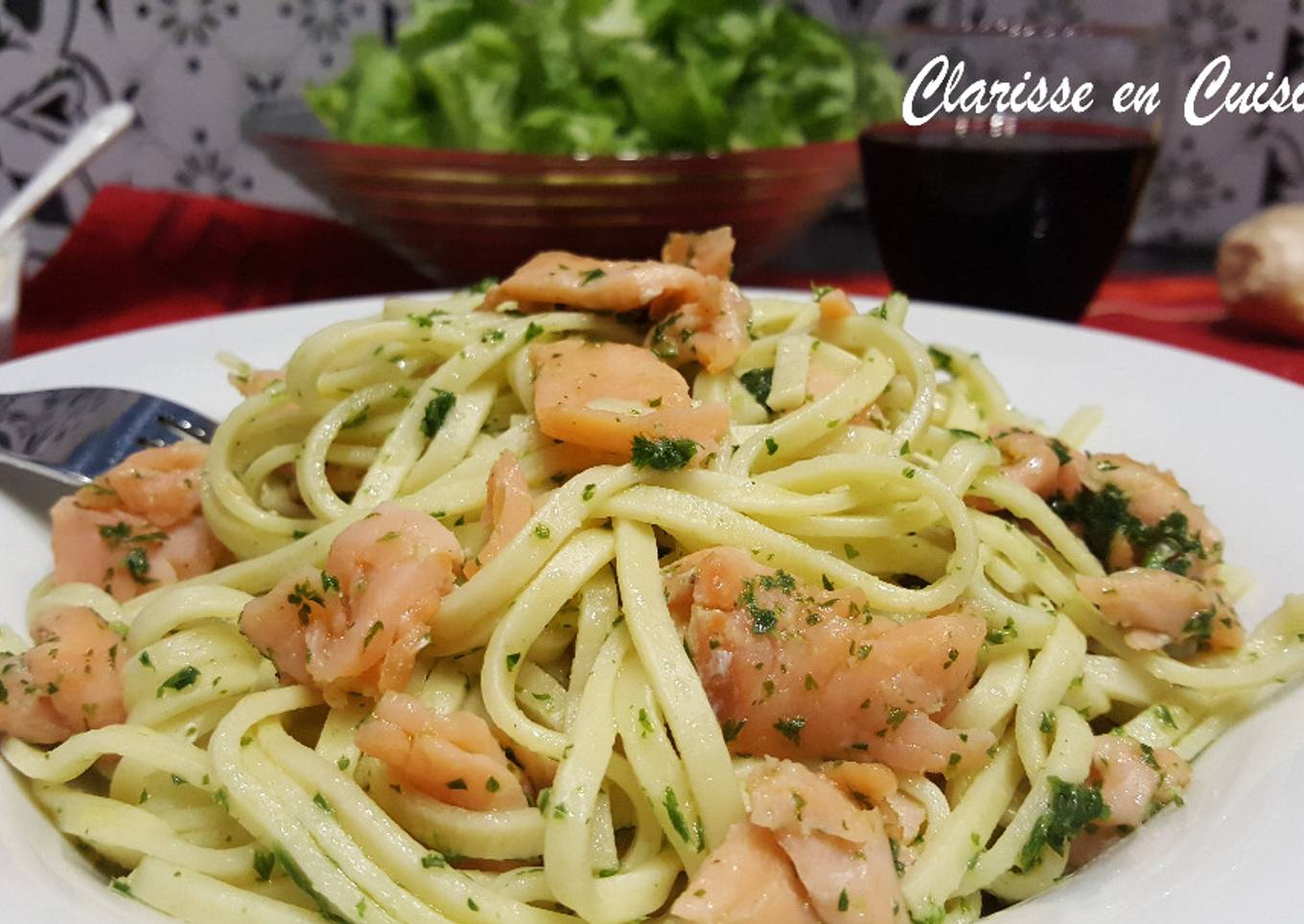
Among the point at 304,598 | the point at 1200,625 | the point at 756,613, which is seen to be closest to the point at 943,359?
the point at 1200,625

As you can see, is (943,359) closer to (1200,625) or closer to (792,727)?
(1200,625)

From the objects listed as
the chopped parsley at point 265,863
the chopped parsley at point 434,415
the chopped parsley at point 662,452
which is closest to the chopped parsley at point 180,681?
the chopped parsley at point 265,863

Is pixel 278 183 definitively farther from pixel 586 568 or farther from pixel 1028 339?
pixel 586 568

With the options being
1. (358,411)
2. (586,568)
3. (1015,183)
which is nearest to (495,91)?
(1015,183)

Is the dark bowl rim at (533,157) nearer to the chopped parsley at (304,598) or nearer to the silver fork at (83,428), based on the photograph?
the silver fork at (83,428)

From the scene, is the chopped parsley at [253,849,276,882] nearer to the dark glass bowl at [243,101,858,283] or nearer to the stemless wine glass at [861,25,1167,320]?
the dark glass bowl at [243,101,858,283]

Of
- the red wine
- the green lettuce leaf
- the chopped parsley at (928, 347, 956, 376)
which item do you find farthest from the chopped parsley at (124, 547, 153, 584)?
the red wine

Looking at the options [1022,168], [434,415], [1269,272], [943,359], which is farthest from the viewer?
[1269,272]
